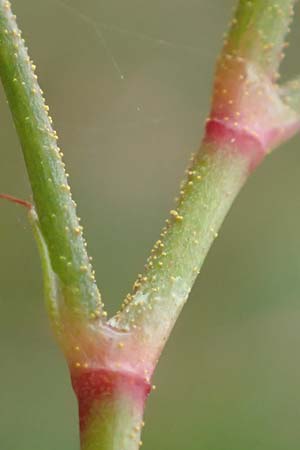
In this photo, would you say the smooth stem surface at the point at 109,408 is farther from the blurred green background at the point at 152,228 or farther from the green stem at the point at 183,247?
the blurred green background at the point at 152,228

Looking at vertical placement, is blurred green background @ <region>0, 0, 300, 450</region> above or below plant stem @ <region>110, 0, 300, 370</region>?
below

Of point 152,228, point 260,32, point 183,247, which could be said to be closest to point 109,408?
point 183,247

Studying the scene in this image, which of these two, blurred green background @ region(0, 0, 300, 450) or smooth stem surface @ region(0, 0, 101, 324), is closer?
smooth stem surface @ region(0, 0, 101, 324)

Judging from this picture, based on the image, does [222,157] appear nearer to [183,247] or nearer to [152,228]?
[183,247]

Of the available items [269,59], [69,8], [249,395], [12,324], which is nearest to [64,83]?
[69,8]

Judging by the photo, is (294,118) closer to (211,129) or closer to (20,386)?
(211,129)

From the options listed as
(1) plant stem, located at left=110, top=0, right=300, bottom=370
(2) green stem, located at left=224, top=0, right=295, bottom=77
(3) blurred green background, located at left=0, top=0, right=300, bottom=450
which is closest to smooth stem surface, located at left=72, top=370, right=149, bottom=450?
(1) plant stem, located at left=110, top=0, right=300, bottom=370

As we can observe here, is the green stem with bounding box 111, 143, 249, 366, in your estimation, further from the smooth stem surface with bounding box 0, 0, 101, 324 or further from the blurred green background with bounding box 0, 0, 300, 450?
the blurred green background with bounding box 0, 0, 300, 450
